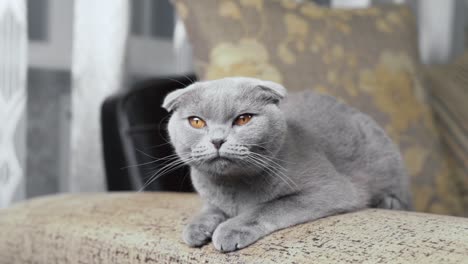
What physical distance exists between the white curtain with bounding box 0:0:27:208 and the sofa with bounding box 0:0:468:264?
30 centimetres

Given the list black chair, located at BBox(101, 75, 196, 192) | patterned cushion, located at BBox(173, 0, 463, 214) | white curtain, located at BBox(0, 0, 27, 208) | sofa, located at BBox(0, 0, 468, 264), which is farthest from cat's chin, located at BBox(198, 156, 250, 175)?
white curtain, located at BBox(0, 0, 27, 208)

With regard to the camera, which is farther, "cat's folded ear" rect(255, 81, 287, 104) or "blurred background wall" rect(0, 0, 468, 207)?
"blurred background wall" rect(0, 0, 468, 207)

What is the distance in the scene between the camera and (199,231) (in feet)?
3.01

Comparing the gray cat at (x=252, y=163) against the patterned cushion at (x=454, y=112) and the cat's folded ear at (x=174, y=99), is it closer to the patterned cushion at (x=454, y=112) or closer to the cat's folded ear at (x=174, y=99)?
the cat's folded ear at (x=174, y=99)

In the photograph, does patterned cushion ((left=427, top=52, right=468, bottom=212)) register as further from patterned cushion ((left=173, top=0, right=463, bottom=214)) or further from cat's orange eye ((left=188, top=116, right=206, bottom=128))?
cat's orange eye ((left=188, top=116, right=206, bottom=128))

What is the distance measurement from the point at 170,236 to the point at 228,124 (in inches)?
8.5

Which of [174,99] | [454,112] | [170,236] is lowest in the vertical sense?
[170,236]

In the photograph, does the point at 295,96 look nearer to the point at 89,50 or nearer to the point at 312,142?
the point at 312,142

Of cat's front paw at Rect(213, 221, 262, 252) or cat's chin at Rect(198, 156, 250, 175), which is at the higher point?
cat's chin at Rect(198, 156, 250, 175)

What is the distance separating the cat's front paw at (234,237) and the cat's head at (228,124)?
0.10m

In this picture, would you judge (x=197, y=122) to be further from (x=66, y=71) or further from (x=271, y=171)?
(x=66, y=71)

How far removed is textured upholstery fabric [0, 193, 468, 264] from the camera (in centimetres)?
74

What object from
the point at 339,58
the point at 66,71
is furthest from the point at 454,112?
the point at 66,71

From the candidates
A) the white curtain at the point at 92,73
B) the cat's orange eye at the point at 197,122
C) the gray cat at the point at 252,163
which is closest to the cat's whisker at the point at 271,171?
the gray cat at the point at 252,163
